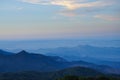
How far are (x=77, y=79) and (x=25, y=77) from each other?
268 feet

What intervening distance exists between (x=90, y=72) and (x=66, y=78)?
97.3 meters

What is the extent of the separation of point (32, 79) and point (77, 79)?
258 feet

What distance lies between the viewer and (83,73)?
15875 centimetres

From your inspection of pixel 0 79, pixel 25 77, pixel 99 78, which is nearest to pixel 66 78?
pixel 99 78

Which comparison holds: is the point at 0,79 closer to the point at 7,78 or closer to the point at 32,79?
the point at 7,78

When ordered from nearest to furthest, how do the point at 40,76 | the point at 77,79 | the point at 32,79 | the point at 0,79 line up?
1. the point at 77,79
2. the point at 0,79
3. the point at 32,79
4. the point at 40,76

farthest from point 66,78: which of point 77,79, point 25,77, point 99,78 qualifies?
point 25,77

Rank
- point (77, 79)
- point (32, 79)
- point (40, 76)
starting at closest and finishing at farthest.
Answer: point (77, 79) → point (32, 79) → point (40, 76)

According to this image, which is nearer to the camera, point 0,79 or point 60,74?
point 0,79

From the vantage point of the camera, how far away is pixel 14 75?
144 meters

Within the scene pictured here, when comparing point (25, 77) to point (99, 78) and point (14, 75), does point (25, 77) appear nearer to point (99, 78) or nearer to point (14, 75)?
point (14, 75)

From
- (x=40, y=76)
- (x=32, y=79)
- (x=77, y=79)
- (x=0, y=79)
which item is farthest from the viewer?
(x=40, y=76)

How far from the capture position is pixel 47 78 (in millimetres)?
140375

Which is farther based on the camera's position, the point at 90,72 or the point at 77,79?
the point at 90,72
